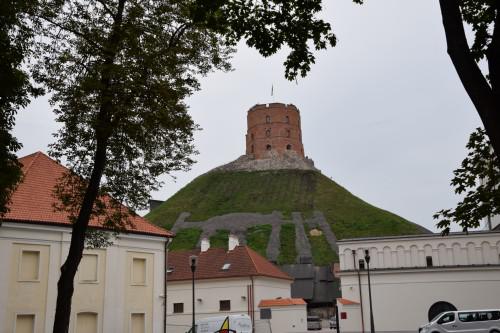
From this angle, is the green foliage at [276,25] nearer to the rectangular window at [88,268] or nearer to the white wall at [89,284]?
the white wall at [89,284]

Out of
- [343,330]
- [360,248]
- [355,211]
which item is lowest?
[343,330]

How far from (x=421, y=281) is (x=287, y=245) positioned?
166 feet

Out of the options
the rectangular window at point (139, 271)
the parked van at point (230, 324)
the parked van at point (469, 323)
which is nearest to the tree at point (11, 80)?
the rectangular window at point (139, 271)

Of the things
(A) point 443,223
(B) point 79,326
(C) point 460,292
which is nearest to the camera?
(A) point 443,223

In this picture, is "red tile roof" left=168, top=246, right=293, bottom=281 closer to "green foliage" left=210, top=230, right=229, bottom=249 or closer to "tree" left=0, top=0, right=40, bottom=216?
"tree" left=0, top=0, right=40, bottom=216

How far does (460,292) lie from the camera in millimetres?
38188

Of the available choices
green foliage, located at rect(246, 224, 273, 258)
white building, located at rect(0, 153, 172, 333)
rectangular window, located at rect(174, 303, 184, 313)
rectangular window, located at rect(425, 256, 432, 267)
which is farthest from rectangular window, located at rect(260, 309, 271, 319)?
green foliage, located at rect(246, 224, 273, 258)

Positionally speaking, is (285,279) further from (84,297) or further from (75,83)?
(75,83)

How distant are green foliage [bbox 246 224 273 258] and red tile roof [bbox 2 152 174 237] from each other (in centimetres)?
5893

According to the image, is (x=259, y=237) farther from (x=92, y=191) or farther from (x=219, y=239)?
(x=92, y=191)

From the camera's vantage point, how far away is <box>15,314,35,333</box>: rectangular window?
24.0 metres

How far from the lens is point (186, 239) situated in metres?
94.4

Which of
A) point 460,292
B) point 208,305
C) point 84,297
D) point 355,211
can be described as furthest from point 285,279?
point 355,211

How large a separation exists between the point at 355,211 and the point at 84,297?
282ft
